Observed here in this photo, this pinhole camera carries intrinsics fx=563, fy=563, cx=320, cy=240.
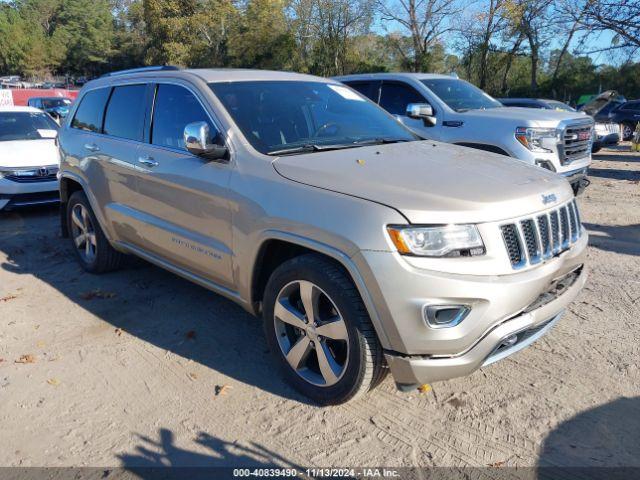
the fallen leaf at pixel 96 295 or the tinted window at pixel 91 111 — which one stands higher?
the tinted window at pixel 91 111

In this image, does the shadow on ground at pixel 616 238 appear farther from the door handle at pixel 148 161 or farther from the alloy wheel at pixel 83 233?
the alloy wheel at pixel 83 233

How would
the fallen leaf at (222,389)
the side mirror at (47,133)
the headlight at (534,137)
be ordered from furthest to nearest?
the side mirror at (47,133)
the headlight at (534,137)
the fallen leaf at (222,389)

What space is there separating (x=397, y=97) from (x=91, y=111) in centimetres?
437

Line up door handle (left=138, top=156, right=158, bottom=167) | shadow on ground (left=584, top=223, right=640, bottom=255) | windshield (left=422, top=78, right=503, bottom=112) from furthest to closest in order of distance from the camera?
windshield (left=422, top=78, right=503, bottom=112), shadow on ground (left=584, top=223, right=640, bottom=255), door handle (left=138, top=156, right=158, bottom=167)

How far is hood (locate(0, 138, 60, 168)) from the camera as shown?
807 cm

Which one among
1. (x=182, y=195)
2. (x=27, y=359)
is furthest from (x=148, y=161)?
(x=27, y=359)

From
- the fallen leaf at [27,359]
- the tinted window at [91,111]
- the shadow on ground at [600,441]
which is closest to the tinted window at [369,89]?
the tinted window at [91,111]

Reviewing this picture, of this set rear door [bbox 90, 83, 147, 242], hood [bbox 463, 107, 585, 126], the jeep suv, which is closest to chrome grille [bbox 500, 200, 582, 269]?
the jeep suv

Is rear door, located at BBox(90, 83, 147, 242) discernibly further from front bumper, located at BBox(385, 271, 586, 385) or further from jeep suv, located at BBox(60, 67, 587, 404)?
front bumper, located at BBox(385, 271, 586, 385)

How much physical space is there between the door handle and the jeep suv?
0.05ft

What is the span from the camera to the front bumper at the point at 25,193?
26.1ft

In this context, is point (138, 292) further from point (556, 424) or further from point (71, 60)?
point (71, 60)

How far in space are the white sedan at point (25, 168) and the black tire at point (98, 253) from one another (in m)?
2.50

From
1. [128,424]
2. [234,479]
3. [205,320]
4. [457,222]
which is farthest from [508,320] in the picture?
[205,320]
